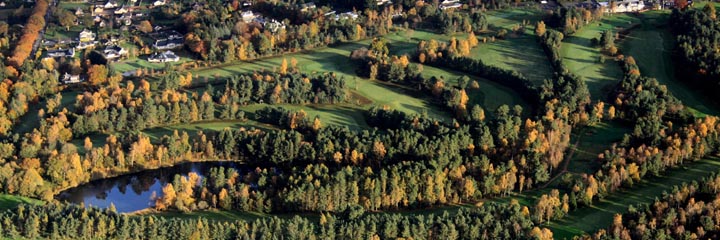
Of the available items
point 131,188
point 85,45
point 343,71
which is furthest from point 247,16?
point 131,188

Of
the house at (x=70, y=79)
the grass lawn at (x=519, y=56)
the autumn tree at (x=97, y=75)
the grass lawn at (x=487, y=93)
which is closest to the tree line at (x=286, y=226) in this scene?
the grass lawn at (x=487, y=93)

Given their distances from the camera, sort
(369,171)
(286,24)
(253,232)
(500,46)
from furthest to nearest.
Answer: (286,24)
(500,46)
(369,171)
(253,232)

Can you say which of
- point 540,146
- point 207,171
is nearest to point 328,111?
point 207,171

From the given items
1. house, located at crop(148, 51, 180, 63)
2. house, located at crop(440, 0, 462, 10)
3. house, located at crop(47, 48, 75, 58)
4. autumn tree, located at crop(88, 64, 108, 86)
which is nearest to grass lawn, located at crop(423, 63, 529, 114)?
house, located at crop(440, 0, 462, 10)

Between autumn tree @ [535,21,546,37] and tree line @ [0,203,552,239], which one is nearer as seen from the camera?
tree line @ [0,203,552,239]

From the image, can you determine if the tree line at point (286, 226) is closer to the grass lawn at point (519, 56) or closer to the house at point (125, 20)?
the grass lawn at point (519, 56)

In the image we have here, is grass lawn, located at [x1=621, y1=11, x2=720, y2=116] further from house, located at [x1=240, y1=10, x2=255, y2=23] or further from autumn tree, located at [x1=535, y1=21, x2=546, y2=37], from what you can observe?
house, located at [x1=240, y1=10, x2=255, y2=23]

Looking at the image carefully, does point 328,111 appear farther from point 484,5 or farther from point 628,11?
point 628,11
